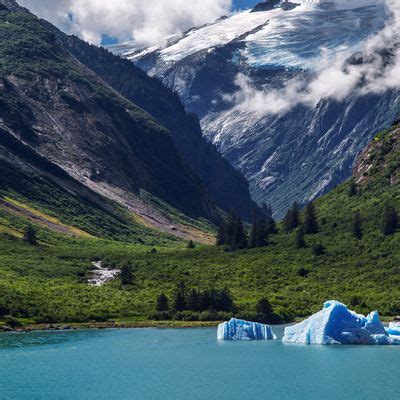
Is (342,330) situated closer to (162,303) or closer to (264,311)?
(264,311)

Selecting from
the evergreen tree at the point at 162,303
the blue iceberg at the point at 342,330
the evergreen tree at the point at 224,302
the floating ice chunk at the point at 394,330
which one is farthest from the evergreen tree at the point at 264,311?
the blue iceberg at the point at 342,330

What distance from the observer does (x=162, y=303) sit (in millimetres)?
182250

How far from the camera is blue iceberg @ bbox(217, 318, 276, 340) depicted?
149 metres

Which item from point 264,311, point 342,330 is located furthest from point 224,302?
point 342,330

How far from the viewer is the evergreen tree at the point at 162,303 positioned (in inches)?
7136

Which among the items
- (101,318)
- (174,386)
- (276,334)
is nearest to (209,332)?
(276,334)

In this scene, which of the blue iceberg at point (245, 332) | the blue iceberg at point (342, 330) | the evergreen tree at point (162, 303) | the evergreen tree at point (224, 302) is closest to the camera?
the blue iceberg at point (342, 330)

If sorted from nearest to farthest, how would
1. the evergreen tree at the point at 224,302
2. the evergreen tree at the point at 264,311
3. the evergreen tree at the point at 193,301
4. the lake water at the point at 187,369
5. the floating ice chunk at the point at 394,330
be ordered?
1. the lake water at the point at 187,369
2. the floating ice chunk at the point at 394,330
3. the evergreen tree at the point at 264,311
4. the evergreen tree at the point at 224,302
5. the evergreen tree at the point at 193,301

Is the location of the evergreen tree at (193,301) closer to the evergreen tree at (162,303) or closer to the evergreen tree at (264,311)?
the evergreen tree at (162,303)

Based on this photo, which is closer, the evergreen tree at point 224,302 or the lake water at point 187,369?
the lake water at point 187,369

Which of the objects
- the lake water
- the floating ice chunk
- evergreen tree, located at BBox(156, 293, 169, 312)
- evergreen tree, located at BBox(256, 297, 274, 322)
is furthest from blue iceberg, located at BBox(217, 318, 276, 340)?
evergreen tree, located at BBox(156, 293, 169, 312)

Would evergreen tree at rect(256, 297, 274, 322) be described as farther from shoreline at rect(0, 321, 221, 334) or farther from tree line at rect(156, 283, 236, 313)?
shoreline at rect(0, 321, 221, 334)

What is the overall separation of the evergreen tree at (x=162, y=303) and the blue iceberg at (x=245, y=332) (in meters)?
33.4

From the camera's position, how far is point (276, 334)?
155 meters
